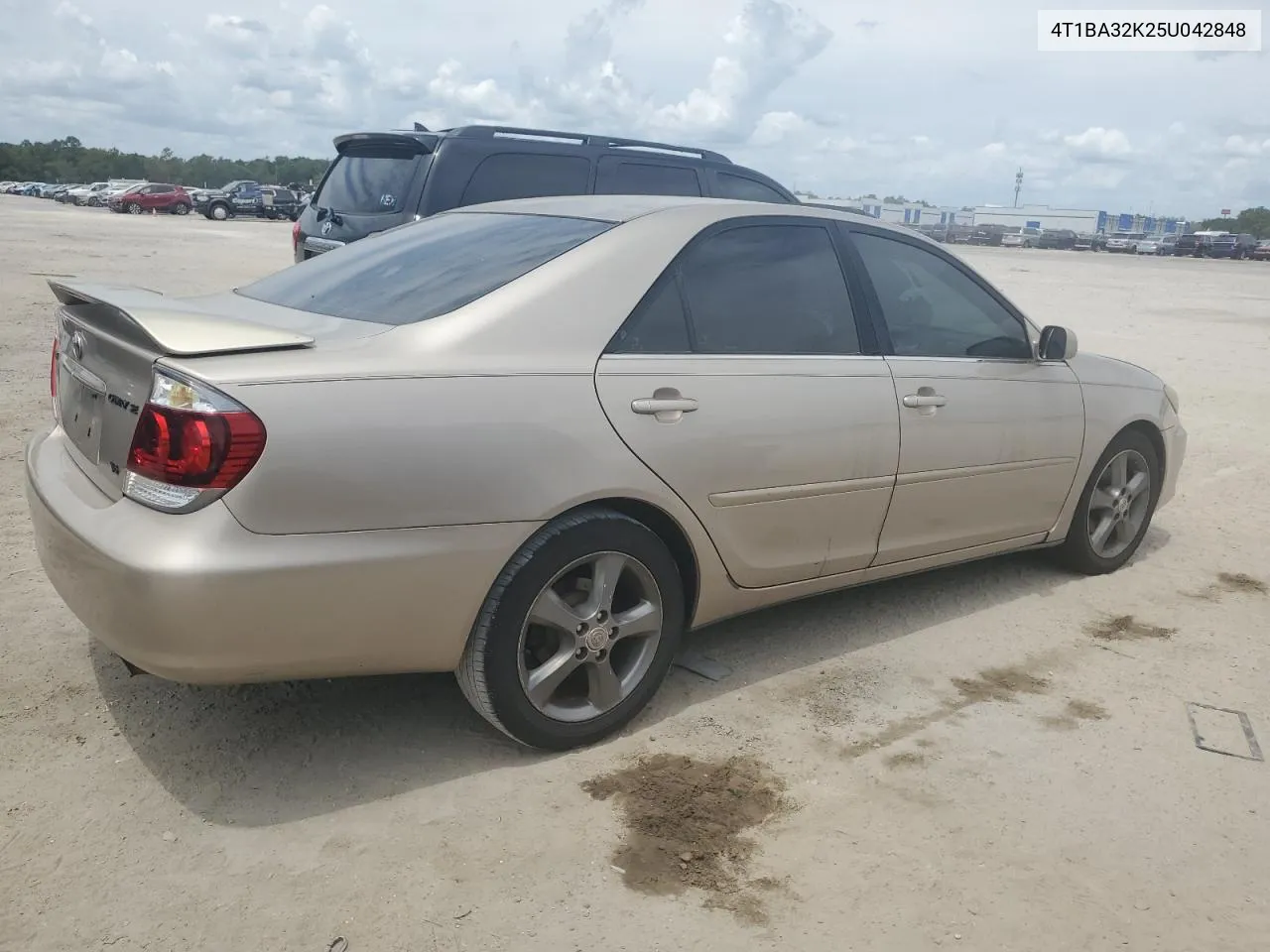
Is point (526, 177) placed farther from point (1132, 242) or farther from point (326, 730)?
point (1132, 242)

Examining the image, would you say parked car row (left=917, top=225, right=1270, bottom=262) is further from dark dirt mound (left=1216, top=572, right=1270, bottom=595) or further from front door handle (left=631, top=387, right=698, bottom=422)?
front door handle (left=631, top=387, right=698, bottom=422)

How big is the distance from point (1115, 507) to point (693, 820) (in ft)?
10.3

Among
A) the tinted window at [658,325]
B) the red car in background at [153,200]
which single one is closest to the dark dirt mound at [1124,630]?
the tinted window at [658,325]

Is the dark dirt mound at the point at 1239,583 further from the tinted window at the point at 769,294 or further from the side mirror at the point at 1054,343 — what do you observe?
the tinted window at the point at 769,294

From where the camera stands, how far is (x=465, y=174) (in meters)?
8.02

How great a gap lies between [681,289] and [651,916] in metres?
1.88

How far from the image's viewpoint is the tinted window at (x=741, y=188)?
9.27 m

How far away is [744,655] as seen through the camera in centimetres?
412

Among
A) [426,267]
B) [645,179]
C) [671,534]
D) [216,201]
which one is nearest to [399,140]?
[645,179]

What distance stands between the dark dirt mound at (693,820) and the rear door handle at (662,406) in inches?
40.1

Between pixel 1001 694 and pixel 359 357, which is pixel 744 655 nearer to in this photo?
pixel 1001 694

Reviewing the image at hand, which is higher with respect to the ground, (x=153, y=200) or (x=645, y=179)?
(x=153, y=200)

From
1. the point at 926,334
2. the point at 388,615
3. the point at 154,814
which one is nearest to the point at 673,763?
the point at 388,615

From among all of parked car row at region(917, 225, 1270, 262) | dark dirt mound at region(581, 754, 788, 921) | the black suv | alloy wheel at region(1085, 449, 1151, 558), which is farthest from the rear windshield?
parked car row at region(917, 225, 1270, 262)
